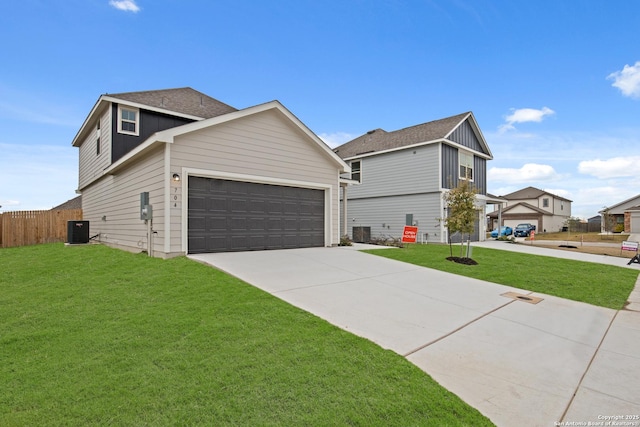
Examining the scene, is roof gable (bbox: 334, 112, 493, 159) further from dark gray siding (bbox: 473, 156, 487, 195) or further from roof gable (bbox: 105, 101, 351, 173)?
roof gable (bbox: 105, 101, 351, 173)

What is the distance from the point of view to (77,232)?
42.0 ft

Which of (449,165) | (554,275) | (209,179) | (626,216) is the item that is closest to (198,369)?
(209,179)

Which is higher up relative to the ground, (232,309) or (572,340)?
(232,309)

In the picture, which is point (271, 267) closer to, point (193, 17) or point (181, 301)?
point (181, 301)

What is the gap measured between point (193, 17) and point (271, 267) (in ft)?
31.8

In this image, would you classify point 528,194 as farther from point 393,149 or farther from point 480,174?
point 393,149

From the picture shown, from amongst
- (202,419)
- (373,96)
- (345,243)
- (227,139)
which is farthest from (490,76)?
(202,419)

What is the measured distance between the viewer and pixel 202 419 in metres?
2.22

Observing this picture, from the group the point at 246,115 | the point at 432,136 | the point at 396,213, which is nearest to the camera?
the point at 246,115

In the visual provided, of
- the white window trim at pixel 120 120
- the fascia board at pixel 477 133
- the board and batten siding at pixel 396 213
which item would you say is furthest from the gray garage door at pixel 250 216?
the fascia board at pixel 477 133

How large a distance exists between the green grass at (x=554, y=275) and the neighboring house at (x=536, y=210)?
30.1 meters

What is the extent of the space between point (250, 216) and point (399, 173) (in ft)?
38.7

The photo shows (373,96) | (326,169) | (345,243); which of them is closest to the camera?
(326,169)

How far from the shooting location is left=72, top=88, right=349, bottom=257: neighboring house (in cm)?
845
